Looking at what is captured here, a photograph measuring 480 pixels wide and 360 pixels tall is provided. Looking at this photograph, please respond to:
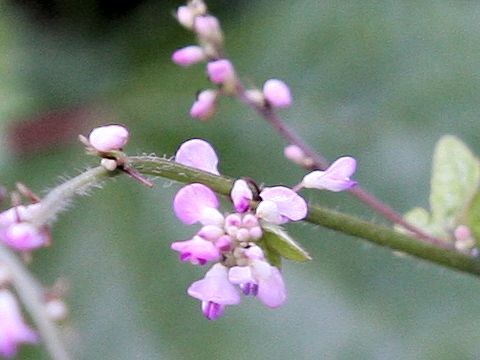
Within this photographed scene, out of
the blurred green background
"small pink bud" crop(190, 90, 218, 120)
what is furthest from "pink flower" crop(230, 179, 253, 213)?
the blurred green background

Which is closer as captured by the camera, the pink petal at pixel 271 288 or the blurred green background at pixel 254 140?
the pink petal at pixel 271 288

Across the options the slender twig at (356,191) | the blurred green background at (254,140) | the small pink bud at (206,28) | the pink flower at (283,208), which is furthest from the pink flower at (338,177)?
the blurred green background at (254,140)

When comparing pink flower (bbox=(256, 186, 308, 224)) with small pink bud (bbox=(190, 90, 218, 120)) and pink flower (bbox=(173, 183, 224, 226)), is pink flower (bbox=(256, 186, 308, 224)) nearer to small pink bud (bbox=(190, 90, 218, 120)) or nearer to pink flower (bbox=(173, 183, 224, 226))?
pink flower (bbox=(173, 183, 224, 226))

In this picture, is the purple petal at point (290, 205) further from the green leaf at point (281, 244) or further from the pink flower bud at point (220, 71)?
the pink flower bud at point (220, 71)

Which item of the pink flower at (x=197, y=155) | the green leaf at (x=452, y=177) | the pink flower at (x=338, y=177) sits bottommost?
the pink flower at (x=197, y=155)

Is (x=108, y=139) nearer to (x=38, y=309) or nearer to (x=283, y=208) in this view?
(x=283, y=208)

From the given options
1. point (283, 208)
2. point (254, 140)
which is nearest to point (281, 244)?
point (283, 208)
